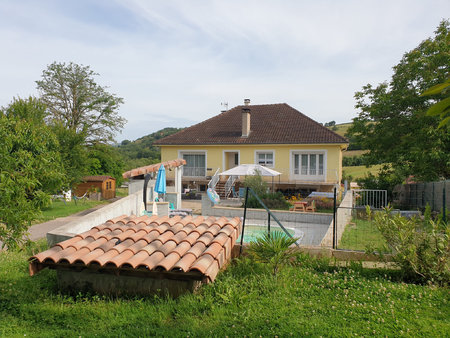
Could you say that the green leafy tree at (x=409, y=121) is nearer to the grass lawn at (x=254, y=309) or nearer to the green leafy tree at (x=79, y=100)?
the grass lawn at (x=254, y=309)

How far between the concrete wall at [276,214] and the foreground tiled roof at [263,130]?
34.6 ft

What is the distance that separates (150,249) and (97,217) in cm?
498

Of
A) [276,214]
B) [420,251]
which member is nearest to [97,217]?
[276,214]

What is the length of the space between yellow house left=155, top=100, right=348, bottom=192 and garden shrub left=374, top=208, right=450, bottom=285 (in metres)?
17.3

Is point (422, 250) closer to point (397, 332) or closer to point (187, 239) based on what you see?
point (397, 332)

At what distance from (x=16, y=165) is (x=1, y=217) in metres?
0.83

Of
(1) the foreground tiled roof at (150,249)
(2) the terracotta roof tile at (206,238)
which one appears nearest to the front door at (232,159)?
(1) the foreground tiled roof at (150,249)

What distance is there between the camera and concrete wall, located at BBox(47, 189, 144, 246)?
25.7 ft

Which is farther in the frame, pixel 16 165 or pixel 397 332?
pixel 16 165

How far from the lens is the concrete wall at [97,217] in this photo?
Result: 782cm

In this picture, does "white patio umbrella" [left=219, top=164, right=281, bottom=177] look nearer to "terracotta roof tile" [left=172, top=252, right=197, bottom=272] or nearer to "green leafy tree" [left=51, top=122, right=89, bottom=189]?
"green leafy tree" [left=51, top=122, right=89, bottom=189]

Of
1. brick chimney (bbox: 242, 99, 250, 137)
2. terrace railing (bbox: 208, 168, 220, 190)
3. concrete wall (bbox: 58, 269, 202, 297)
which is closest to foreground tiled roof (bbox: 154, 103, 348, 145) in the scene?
brick chimney (bbox: 242, 99, 250, 137)

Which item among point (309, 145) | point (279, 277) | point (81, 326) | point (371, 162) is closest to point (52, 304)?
point (81, 326)

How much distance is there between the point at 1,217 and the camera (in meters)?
4.88
